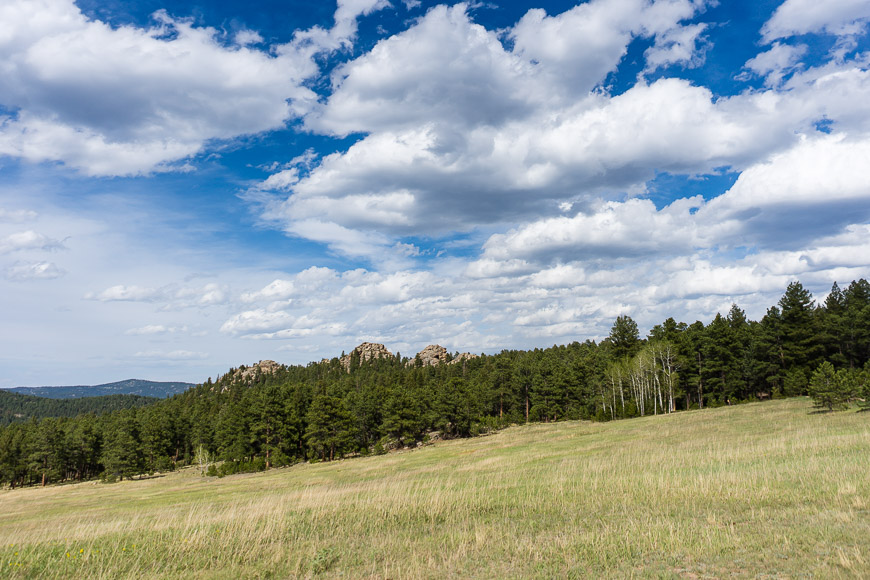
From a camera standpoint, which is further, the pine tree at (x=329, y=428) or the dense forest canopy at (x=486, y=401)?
the pine tree at (x=329, y=428)

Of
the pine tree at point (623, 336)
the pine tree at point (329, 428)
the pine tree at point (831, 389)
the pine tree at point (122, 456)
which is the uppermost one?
the pine tree at point (623, 336)

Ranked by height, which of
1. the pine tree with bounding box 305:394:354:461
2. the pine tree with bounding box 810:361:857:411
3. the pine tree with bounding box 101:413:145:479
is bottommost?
the pine tree with bounding box 101:413:145:479

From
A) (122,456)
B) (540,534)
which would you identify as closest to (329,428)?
(122,456)

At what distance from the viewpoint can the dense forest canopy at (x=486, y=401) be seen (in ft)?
226

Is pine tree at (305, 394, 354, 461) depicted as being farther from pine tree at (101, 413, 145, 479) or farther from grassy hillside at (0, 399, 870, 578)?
grassy hillside at (0, 399, 870, 578)

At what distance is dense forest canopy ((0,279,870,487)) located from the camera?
2717 inches

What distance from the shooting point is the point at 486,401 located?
9650cm

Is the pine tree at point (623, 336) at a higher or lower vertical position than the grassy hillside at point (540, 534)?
higher

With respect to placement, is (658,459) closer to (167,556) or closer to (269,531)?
(269,531)

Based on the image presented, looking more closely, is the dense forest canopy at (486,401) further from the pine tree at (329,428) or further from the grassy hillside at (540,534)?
the grassy hillside at (540,534)

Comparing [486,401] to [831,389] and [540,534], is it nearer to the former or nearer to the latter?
[831,389]

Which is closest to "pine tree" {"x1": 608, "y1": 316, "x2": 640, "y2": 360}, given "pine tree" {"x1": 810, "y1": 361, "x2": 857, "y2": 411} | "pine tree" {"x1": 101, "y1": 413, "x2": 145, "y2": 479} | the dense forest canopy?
the dense forest canopy

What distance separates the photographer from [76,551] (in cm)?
1183

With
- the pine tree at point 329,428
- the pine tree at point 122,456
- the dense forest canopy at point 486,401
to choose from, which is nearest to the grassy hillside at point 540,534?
the pine tree at point 329,428
